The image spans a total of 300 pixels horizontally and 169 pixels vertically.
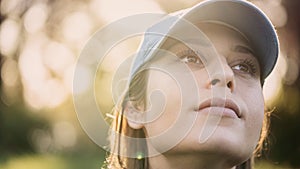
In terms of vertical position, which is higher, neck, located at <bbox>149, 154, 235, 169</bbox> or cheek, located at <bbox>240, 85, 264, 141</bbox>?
cheek, located at <bbox>240, 85, 264, 141</bbox>

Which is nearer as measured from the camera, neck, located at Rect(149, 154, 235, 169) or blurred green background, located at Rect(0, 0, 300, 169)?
neck, located at Rect(149, 154, 235, 169)

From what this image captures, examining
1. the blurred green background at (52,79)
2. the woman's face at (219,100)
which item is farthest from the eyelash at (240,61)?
the blurred green background at (52,79)

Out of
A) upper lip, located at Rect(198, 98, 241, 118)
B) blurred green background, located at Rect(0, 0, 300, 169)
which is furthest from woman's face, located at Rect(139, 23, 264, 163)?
blurred green background, located at Rect(0, 0, 300, 169)

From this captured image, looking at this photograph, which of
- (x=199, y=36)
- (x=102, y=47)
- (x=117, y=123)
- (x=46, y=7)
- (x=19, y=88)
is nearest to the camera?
(x=199, y=36)

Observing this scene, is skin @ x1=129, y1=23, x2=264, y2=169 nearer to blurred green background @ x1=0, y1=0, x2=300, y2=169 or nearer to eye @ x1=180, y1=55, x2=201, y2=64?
eye @ x1=180, y1=55, x2=201, y2=64

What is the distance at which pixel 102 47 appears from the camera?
2.88ft

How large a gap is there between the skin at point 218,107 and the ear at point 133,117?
0.7 inches

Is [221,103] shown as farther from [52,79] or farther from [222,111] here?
[52,79]

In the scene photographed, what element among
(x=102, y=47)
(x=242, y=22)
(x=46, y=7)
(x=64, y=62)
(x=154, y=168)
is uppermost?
(x=46, y=7)

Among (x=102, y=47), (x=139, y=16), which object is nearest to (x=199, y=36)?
(x=139, y=16)

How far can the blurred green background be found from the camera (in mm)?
2051

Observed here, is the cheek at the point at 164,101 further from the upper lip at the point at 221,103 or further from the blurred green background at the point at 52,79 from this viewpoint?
the blurred green background at the point at 52,79

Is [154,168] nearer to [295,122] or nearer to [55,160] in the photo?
[295,122]

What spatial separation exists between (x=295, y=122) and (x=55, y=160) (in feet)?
3.27
